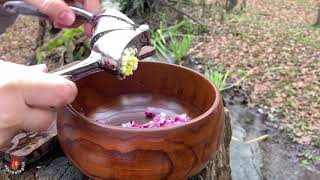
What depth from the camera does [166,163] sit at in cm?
95

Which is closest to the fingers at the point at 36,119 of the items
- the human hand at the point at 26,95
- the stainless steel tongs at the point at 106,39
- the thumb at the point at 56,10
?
the human hand at the point at 26,95

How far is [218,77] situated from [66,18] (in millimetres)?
2164

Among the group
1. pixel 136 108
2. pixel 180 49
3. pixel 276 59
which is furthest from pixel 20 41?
pixel 136 108

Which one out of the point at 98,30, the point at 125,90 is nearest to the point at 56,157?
the point at 125,90

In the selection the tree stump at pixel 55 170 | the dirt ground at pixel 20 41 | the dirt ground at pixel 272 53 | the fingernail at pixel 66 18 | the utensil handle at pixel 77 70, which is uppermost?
the fingernail at pixel 66 18

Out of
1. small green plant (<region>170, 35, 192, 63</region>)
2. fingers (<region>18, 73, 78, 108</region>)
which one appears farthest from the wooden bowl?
small green plant (<region>170, 35, 192, 63</region>)

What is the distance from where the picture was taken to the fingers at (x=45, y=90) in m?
0.78

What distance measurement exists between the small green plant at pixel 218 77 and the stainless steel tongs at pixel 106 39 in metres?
1.93

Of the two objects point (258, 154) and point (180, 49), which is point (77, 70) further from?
point (180, 49)

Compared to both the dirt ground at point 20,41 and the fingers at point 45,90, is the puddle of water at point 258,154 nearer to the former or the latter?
the fingers at point 45,90

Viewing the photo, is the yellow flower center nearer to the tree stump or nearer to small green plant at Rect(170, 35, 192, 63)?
the tree stump

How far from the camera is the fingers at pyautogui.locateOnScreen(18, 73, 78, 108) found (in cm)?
78

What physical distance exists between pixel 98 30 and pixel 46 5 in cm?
13

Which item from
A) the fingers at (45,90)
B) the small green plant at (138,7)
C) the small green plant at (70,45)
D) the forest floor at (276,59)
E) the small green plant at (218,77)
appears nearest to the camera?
the fingers at (45,90)
